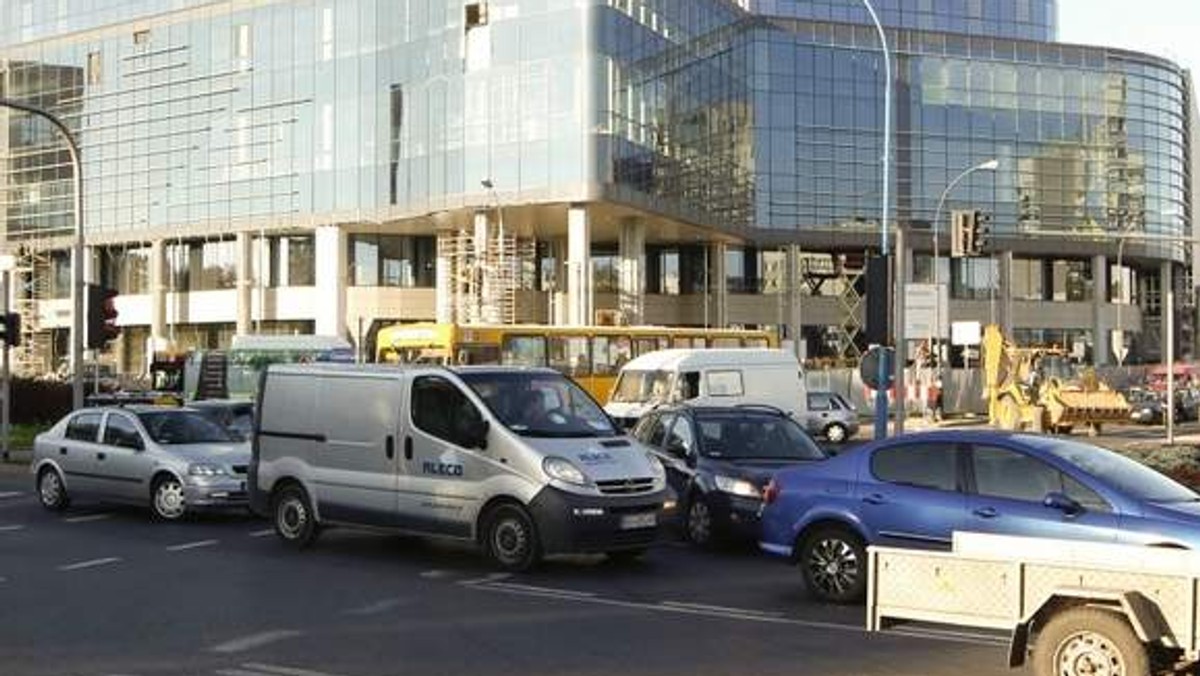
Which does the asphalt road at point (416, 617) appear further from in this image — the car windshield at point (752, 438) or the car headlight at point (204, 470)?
the car headlight at point (204, 470)

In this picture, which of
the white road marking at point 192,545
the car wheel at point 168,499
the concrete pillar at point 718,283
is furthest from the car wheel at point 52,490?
the concrete pillar at point 718,283

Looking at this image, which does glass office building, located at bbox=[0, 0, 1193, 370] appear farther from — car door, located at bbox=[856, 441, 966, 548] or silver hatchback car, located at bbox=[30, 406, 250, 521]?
car door, located at bbox=[856, 441, 966, 548]

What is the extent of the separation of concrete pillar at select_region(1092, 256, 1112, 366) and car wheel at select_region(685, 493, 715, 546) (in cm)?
7741

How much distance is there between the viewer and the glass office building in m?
59.7

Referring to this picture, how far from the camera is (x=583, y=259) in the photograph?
5812cm

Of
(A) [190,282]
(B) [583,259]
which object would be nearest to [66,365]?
(A) [190,282]

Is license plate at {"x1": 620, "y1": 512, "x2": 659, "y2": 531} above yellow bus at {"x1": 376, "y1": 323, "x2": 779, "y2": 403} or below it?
below

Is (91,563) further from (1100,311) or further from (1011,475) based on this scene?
(1100,311)

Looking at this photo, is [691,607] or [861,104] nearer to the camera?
[691,607]

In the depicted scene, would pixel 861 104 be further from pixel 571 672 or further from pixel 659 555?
pixel 571 672

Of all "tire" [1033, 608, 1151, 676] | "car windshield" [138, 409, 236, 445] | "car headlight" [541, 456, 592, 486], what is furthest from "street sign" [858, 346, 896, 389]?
"tire" [1033, 608, 1151, 676]

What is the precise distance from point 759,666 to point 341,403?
684 centimetres

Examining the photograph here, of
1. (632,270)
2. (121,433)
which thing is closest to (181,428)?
(121,433)

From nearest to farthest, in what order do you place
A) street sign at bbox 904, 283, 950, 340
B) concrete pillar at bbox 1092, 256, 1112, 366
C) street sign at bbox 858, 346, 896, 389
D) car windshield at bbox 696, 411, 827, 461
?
car windshield at bbox 696, 411, 827, 461 < street sign at bbox 904, 283, 950, 340 < street sign at bbox 858, 346, 896, 389 < concrete pillar at bbox 1092, 256, 1112, 366
